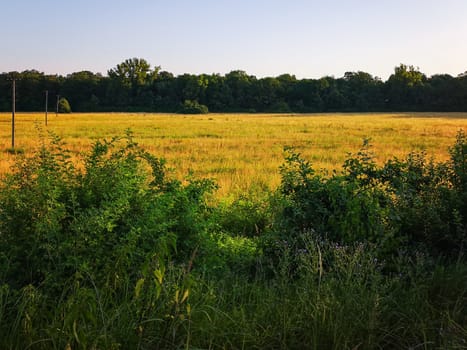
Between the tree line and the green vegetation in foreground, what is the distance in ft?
311

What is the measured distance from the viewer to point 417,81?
113562 millimetres

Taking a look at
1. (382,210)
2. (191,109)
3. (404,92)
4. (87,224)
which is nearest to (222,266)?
(87,224)

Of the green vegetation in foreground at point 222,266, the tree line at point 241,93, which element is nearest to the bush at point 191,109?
the tree line at point 241,93

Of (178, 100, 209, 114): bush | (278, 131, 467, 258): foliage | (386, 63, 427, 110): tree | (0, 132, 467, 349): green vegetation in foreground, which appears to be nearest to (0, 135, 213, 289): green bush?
(0, 132, 467, 349): green vegetation in foreground

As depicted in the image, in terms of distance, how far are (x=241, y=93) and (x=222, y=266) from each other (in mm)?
113068

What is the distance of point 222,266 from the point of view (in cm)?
513

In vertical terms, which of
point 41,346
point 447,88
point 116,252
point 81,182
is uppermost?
point 447,88

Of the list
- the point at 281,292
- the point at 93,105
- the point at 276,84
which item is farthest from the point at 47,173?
the point at 276,84

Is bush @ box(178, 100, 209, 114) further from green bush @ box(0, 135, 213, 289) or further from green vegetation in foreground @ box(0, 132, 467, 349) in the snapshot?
green bush @ box(0, 135, 213, 289)

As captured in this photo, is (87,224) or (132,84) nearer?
(87,224)

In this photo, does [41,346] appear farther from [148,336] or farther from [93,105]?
[93,105]

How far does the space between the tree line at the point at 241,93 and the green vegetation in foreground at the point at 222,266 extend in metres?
94.7

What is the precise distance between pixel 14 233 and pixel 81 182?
94cm

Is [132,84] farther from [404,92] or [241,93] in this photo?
[404,92]
